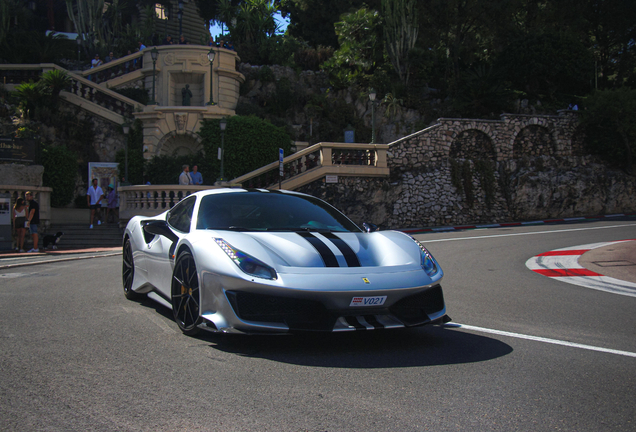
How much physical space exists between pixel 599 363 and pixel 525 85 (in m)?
29.8

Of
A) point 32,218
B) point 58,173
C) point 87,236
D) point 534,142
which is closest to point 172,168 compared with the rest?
point 58,173

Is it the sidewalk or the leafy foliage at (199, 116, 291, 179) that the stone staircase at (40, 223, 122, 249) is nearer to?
the sidewalk

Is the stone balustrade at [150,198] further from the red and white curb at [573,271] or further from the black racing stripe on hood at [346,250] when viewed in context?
the black racing stripe on hood at [346,250]

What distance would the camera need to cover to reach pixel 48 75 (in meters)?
27.3

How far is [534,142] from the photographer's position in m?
27.0

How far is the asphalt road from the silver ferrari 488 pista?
0.27m

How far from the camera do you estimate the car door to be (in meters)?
5.53

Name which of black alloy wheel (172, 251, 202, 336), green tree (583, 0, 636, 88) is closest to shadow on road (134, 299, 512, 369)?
black alloy wheel (172, 251, 202, 336)

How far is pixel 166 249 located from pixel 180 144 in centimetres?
2396

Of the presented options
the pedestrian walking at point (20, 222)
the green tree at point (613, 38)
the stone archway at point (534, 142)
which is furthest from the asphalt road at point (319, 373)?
the green tree at point (613, 38)

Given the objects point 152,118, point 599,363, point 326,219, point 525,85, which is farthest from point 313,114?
point 599,363

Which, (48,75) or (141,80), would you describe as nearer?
(48,75)

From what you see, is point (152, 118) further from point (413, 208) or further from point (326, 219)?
point (326, 219)

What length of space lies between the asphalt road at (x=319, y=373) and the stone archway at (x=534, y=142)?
70.7ft
